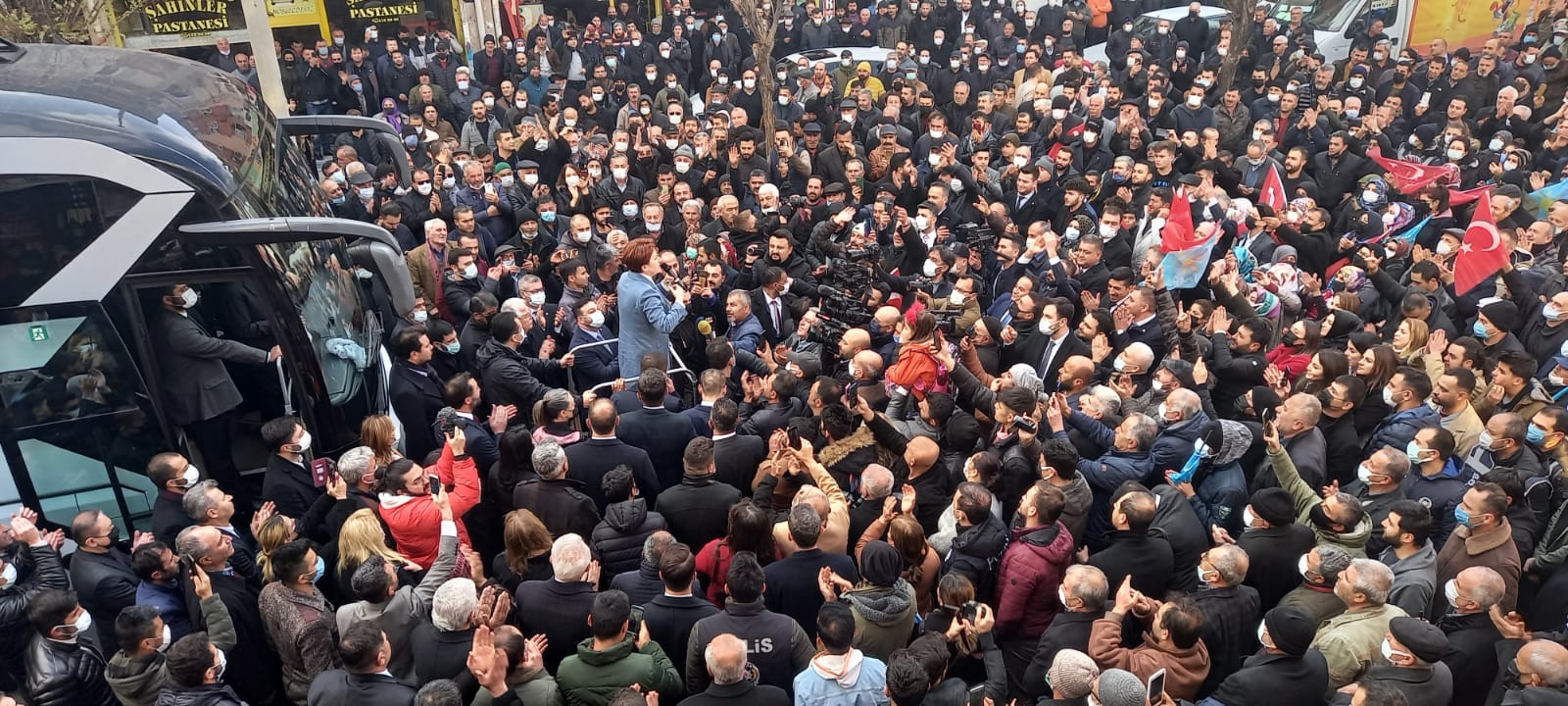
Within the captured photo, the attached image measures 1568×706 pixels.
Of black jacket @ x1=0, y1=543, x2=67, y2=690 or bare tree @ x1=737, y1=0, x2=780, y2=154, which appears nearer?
black jacket @ x1=0, y1=543, x2=67, y2=690

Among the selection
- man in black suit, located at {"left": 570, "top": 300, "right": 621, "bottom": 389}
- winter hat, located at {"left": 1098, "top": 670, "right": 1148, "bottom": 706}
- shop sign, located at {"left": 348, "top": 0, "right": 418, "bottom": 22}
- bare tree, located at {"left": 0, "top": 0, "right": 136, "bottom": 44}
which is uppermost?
bare tree, located at {"left": 0, "top": 0, "right": 136, "bottom": 44}

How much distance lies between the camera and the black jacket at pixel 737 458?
552 cm

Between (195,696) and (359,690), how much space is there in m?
0.66

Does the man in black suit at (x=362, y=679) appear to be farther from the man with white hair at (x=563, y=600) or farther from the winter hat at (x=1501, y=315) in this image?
the winter hat at (x=1501, y=315)

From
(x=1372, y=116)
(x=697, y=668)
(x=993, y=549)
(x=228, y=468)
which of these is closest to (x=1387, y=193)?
(x=1372, y=116)

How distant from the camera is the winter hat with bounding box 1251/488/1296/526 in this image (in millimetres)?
4660

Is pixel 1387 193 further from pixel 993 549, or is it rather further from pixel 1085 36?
pixel 1085 36

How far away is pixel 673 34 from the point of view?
17500 millimetres

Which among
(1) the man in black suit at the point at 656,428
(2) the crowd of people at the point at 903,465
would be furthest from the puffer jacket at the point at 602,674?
(1) the man in black suit at the point at 656,428

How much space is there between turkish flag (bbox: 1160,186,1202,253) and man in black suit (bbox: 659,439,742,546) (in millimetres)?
4650

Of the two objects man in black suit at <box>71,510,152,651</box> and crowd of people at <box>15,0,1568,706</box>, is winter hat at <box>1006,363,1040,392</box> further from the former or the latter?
man in black suit at <box>71,510,152,651</box>

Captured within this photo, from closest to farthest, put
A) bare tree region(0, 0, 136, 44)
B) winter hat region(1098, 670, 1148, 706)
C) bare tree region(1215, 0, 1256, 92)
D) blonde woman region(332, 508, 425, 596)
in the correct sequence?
winter hat region(1098, 670, 1148, 706), blonde woman region(332, 508, 425, 596), bare tree region(0, 0, 136, 44), bare tree region(1215, 0, 1256, 92)

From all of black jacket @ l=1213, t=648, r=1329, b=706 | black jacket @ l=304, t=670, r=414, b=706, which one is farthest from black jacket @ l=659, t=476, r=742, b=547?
black jacket @ l=1213, t=648, r=1329, b=706

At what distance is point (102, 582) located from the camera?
458 centimetres
